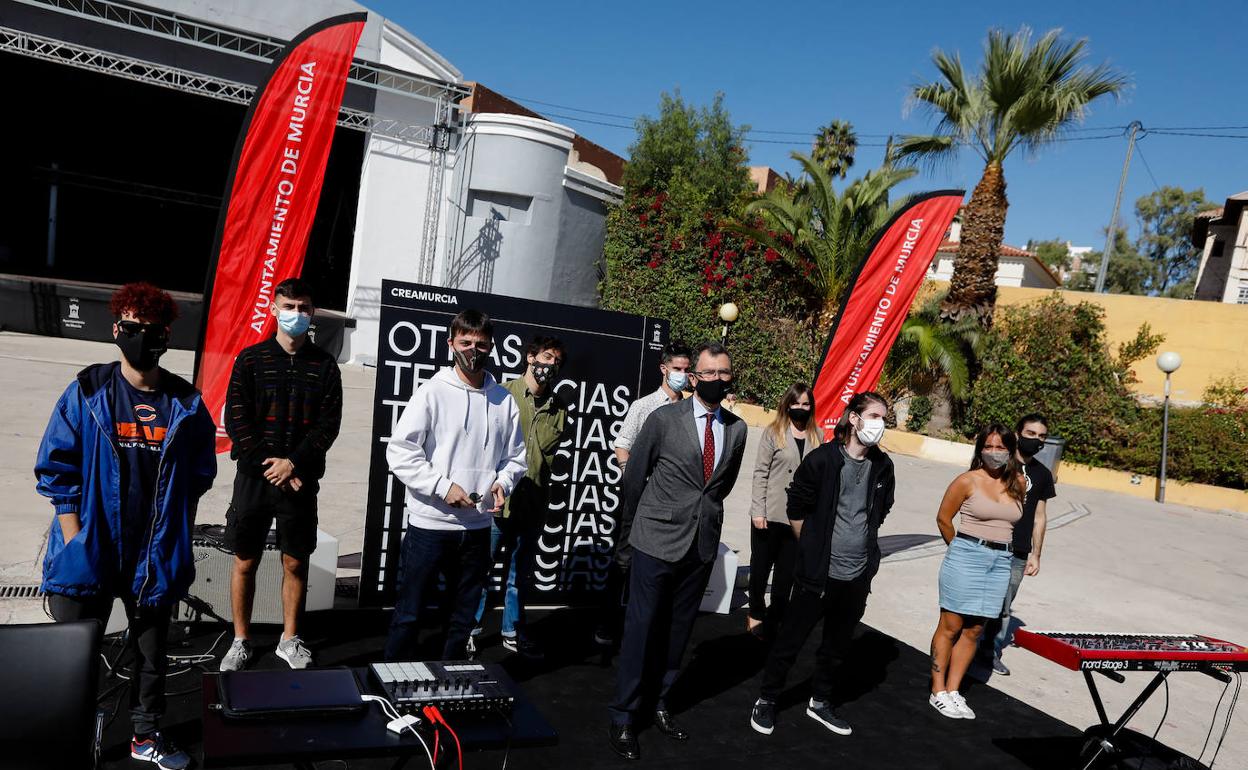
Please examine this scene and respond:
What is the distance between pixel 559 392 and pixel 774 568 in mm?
1908

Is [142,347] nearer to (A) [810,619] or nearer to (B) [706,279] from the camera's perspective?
(A) [810,619]

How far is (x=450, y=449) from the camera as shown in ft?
12.6

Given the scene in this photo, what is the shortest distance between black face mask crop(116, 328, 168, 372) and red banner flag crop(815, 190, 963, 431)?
202 inches

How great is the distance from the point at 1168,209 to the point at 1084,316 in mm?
36986

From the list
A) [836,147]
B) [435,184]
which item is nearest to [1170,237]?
[836,147]

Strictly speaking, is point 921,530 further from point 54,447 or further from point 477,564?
point 54,447

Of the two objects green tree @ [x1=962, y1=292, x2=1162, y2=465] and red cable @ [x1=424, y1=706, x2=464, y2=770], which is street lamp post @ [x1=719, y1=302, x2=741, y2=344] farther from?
red cable @ [x1=424, y1=706, x2=464, y2=770]

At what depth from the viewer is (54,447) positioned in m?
3.02

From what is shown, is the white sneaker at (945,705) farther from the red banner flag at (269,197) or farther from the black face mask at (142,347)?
the red banner flag at (269,197)

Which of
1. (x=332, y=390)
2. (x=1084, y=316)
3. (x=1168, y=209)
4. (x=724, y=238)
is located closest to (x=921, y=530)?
(x=332, y=390)

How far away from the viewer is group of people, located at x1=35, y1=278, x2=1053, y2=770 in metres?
3.16

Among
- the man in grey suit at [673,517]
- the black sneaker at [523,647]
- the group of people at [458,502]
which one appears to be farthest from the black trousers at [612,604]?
the man in grey suit at [673,517]

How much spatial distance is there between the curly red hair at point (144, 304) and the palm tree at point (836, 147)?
34973 mm

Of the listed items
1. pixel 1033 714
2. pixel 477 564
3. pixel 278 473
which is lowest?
pixel 1033 714
